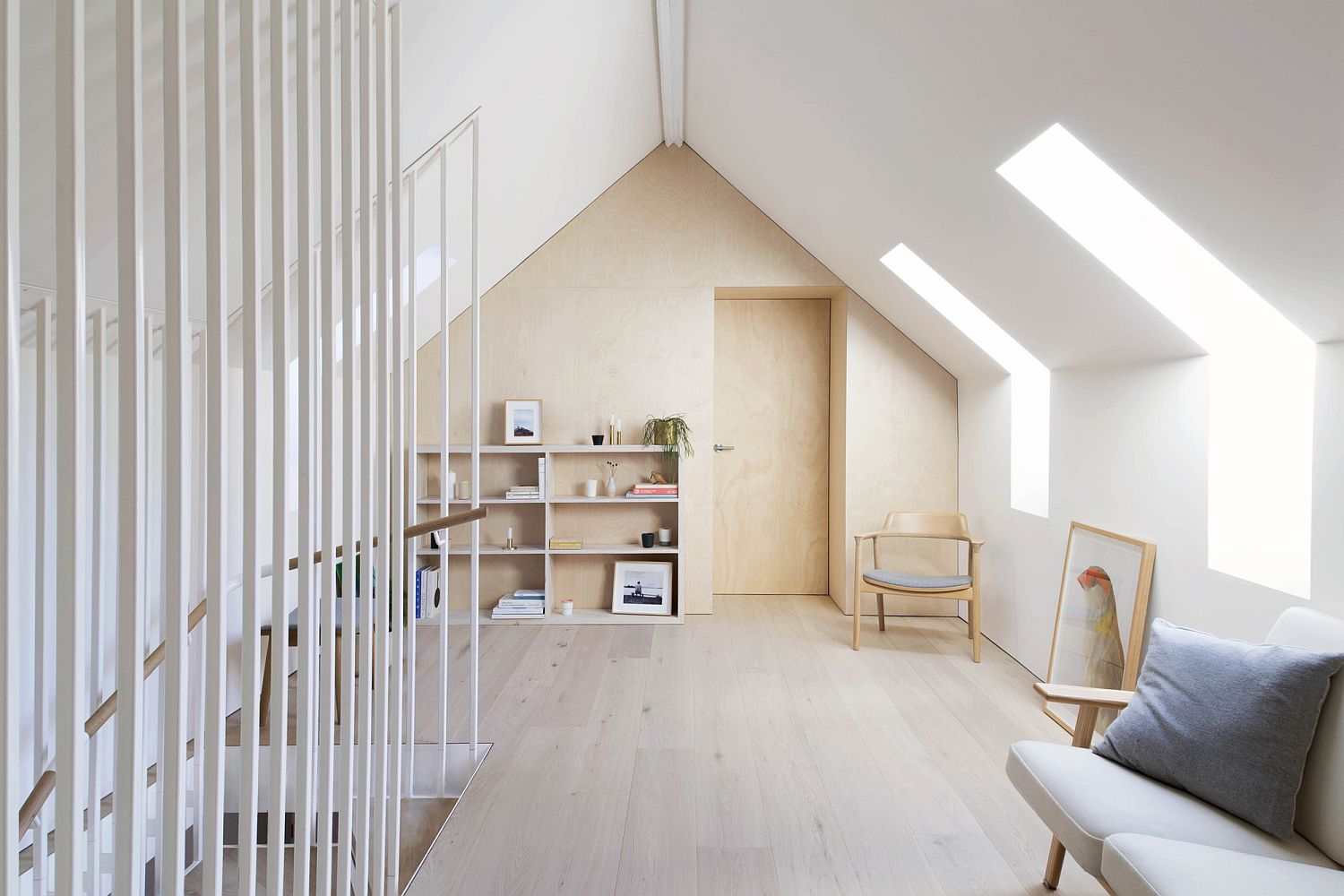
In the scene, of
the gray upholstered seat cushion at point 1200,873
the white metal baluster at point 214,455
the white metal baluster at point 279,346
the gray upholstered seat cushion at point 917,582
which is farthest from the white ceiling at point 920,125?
the gray upholstered seat cushion at point 1200,873

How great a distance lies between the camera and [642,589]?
15.7 ft

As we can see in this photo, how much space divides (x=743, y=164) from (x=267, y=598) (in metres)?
3.40

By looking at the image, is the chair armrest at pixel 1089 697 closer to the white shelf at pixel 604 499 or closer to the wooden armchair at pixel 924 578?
the wooden armchair at pixel 924 578

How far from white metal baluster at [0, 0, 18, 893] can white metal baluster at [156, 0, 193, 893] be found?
0.20m

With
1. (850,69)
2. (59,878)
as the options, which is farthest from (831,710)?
(59,878)

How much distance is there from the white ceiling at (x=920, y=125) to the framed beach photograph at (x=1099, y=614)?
0.77 meters

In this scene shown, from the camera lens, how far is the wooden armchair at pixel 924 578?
3906mm

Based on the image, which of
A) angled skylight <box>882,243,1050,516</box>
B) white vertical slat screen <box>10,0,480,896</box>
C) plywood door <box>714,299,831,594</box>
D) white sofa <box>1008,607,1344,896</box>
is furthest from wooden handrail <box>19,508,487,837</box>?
plywood door <box>714,299,831,594</box>

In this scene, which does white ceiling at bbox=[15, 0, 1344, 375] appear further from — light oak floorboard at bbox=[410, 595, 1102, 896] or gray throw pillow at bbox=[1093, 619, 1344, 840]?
light oak floorboard at bbox=[410, 595, 1102, 896]

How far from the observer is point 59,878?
0.91 meters

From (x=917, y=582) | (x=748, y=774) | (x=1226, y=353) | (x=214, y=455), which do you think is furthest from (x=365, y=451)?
(x=917, y=582)

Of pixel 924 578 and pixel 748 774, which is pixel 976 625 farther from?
pixel 748 774

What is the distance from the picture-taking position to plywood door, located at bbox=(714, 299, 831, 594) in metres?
5.29

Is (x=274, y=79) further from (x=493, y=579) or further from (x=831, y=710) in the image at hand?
(x=493, y=579)
